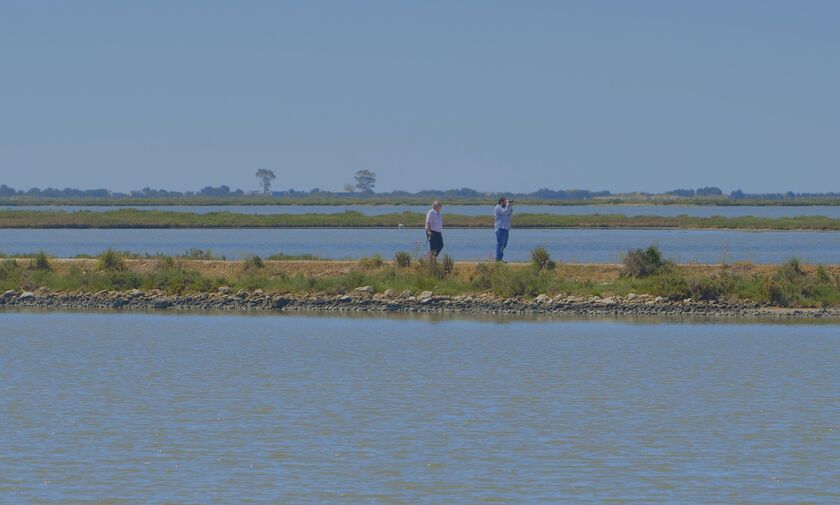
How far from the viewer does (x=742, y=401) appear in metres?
19.8

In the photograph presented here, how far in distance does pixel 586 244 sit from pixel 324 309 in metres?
26.9

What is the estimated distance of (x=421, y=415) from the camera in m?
18.6

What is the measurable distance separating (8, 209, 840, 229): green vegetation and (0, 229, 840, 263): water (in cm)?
429

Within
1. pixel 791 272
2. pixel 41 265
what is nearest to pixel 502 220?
pixel 791 272

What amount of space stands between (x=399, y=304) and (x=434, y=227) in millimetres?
2030

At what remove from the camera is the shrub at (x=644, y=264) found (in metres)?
33.4

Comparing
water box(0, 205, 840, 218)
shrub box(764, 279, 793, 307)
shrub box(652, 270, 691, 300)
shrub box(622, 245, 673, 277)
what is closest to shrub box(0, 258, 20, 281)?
shrub box(622, 245, 673, 277)

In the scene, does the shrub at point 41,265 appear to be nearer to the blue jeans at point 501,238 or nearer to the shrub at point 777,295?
the blue jeans at point 501,238

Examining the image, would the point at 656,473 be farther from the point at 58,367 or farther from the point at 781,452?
the point at 58,367

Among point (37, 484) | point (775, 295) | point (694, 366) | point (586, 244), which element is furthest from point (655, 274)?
point (586, 244)

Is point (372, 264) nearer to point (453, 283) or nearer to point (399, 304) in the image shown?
point (453, 283)

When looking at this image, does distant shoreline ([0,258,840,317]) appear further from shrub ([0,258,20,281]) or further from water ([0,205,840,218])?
water ([0,205,840,218])

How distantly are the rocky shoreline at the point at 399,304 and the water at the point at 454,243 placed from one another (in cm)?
Answer: 957

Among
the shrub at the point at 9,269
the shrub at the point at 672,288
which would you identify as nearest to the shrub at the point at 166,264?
the shrub at the point at 9,269
